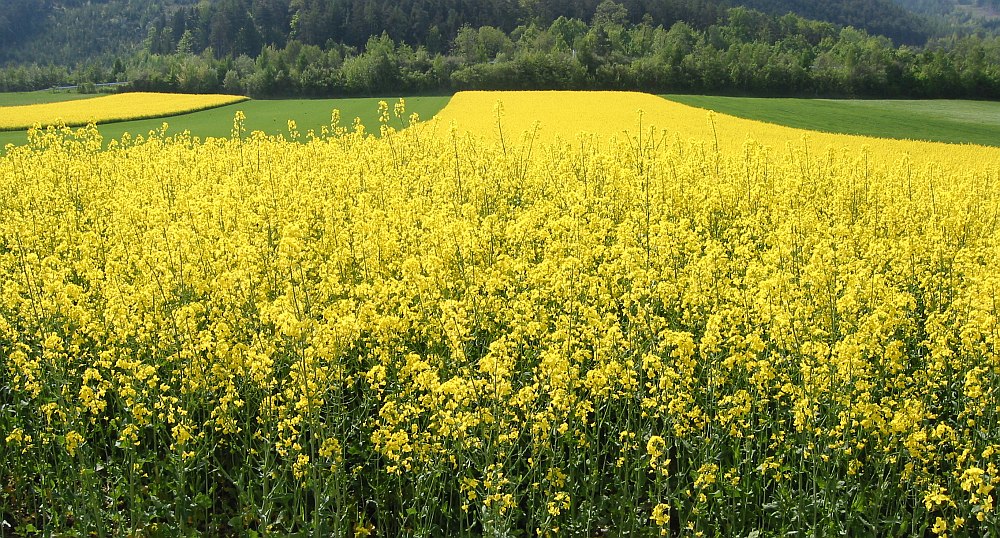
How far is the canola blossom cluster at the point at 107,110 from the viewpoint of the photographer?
150ft

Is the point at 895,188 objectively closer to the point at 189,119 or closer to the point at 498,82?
the point at 189,119

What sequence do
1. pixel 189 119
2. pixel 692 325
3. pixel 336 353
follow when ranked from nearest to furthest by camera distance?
pixel 336 353, pixel 692 325, pixel 189 119

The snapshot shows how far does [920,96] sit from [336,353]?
72.6 metres

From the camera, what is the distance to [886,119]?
4112cm

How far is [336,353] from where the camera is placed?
576 centimetres

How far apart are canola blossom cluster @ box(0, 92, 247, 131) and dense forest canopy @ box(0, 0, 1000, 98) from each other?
36.8 feet

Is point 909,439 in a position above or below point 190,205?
below

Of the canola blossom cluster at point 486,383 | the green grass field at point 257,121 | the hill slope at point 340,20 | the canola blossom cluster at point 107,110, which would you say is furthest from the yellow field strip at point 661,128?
the hill slope at point 340,20

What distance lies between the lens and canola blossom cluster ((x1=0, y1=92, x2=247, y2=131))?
45.7 m

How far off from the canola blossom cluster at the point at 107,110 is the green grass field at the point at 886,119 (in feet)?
108

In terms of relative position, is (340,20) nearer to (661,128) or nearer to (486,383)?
(661,128)

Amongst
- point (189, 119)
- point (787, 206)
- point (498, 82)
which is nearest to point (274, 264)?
point (787, 206)

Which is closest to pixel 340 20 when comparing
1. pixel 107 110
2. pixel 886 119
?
pixel 107 110

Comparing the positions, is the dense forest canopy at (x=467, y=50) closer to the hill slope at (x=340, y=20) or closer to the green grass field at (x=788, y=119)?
the hill slope at (x=340, y=20)
